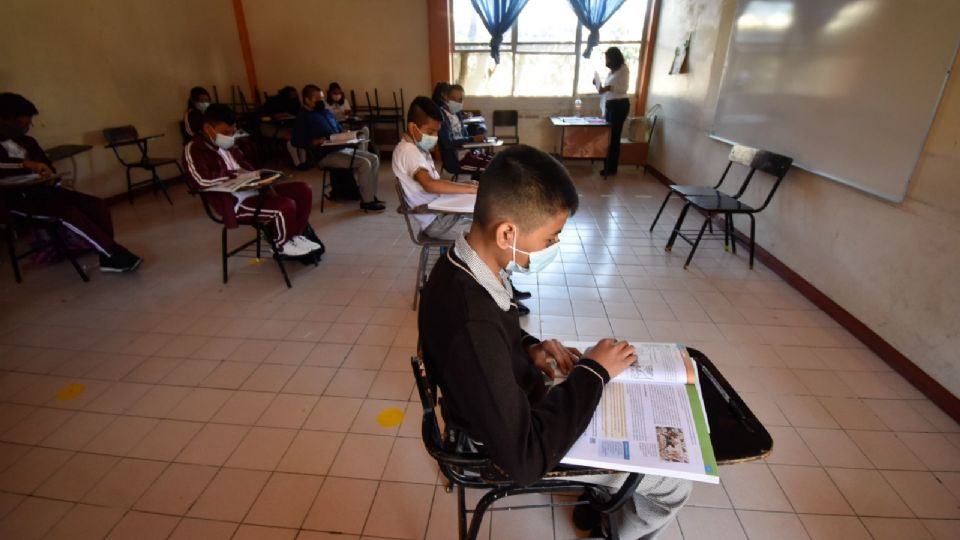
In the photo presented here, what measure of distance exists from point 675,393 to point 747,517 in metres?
0.91

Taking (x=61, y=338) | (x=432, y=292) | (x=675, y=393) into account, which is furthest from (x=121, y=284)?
(x=675, y=393)

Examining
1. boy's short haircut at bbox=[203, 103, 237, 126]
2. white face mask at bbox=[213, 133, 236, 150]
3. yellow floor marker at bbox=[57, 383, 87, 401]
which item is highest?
boy's short haircut at bbox=[203, 103, 237, 126]

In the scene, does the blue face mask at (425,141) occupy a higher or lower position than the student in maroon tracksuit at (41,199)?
higher

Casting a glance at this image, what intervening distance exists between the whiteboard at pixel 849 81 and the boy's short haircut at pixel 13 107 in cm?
559

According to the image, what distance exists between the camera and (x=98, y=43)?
4.61 metres

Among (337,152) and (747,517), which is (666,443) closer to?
(747,517)


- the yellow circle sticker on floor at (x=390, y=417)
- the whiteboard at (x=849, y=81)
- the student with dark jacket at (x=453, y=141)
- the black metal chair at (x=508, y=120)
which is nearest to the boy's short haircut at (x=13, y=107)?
the student with dark jacket at (x=453, y=141)

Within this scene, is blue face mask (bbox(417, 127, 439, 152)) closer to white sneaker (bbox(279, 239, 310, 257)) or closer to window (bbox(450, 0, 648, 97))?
white sneaker (bbox(279, 239, 310, 257))

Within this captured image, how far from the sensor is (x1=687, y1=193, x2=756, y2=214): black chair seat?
3.07 m

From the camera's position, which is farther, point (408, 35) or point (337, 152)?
point (408, 35)

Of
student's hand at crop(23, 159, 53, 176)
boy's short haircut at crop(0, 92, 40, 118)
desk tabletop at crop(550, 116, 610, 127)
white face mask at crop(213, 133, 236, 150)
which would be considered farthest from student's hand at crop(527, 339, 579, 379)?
desk tabletop at crop(550, 116, 610, 127)

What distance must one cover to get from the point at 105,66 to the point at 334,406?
5.33 m

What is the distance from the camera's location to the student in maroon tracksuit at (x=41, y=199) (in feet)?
9.95

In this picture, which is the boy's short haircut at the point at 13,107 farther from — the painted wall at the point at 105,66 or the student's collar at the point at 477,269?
the student's collar at the point at 477,269
